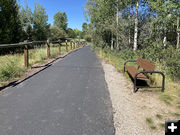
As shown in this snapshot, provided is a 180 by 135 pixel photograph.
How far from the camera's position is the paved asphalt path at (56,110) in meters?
2.63

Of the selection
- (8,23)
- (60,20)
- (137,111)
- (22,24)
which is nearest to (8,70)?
(137,111)

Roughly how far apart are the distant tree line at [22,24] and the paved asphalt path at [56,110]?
1833 centimetres

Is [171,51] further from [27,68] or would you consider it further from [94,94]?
[27,68]

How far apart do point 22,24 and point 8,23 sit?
40.6 ft

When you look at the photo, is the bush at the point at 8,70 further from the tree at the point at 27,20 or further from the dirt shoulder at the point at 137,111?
the tree at the point at 27,20

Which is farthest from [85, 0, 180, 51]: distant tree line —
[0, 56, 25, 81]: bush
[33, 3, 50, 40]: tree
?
[33, 3, 50, 40]: tree

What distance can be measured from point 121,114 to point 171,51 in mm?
5103

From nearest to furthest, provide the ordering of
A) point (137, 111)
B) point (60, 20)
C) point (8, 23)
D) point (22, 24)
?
point (137, 111), point (8, 23), point (22, 24), point (60, 20)

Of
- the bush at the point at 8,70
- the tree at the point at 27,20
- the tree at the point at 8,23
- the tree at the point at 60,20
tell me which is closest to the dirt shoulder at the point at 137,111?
the bush at the point at 8,70

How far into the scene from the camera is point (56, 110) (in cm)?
332

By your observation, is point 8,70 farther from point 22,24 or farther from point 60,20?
point 60,20

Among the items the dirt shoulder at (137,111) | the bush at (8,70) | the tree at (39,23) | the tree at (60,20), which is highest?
the tree at (60,20)

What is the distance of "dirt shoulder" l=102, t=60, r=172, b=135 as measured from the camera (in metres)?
2.64

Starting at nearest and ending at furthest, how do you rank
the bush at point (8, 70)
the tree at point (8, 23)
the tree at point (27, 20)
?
the bush at point (8, 70) → the tree at point (8, 23) → the tree at point (27, 20)
